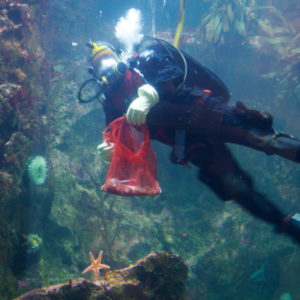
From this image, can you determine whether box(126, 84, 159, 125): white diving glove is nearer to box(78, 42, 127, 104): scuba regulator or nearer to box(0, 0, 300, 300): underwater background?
box(78, 42, 127, 104): scuba regulator

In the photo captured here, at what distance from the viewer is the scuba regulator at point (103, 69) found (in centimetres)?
310

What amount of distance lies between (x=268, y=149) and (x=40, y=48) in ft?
26.4

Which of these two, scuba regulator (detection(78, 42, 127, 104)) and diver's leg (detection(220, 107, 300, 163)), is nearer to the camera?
diver's leg (detection(220, 107, 300, 163))

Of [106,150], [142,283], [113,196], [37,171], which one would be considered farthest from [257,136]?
[113,196]

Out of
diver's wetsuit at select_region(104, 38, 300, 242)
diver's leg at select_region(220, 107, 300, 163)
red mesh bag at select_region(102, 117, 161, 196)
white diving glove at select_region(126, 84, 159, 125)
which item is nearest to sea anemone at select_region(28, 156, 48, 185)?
red mesh bag at select_region(102, 117, 161, 196)

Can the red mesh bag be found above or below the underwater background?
above

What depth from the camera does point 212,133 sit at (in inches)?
101

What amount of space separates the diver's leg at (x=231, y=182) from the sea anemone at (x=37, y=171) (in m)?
3.81

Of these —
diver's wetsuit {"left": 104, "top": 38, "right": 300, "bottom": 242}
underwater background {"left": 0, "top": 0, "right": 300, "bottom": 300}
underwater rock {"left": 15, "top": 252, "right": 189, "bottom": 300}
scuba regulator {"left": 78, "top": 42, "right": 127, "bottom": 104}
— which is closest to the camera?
diver's wetsuit {"left": 104, "top": 38, "right": 300, "bottom": 242}

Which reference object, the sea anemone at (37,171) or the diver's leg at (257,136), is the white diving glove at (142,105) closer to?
the diver's leg at (257,136)

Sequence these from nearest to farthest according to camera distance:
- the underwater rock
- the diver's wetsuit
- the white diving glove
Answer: the white diving glove < the diver's wetsuit < the underwater rock

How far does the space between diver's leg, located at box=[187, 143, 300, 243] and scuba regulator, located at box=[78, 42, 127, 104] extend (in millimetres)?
1513

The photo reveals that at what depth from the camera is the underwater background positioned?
4707 millimetres

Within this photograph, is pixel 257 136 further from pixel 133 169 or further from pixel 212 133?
pixel 133 169
